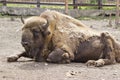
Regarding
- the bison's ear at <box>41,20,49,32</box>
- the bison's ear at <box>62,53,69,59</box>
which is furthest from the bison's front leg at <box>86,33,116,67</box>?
the bison's ear at <box>41,20,49,32</box>

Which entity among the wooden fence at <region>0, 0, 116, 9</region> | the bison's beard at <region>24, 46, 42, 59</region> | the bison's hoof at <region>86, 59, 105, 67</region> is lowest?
the wooden fence at <region>0, 0, 116, 9</region>

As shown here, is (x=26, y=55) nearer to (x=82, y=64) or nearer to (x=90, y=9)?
(x=82, y=64)

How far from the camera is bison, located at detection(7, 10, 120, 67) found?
26.4ft

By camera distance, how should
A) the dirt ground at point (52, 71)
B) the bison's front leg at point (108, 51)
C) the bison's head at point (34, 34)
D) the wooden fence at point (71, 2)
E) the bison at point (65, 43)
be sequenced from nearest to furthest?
the dirt ground at point (52, 71) < the bison's head at point (34, 34) < the bison at point (65, 43) < the bison's front leg at point (108, 51) < the wooden fence at point (71, 2)

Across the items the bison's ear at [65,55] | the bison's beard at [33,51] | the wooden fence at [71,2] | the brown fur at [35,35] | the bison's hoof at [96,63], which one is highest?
the brown fur at [35,35]

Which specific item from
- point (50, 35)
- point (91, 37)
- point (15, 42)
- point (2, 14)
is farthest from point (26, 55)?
point (2, 14)

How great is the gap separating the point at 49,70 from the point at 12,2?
1675 cm

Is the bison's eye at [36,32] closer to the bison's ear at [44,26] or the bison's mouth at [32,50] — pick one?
the bison's ear at [44,26]

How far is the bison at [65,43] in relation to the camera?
8039 mm

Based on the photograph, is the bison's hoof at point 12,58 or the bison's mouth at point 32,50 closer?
the bison's mouth at point 32,50

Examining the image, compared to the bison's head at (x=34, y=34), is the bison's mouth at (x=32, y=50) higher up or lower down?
lower down

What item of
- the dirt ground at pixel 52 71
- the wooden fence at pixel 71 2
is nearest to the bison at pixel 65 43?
the dirt ground at pixel 52 71

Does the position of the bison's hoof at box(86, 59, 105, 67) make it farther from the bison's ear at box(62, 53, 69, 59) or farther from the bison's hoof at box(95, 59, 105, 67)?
the bison's ear at box(62, 53, 69, 59)

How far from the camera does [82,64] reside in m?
8.24
